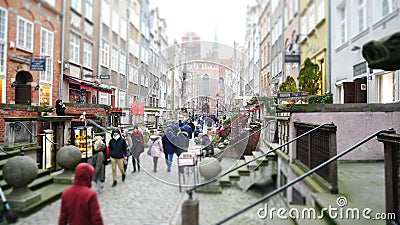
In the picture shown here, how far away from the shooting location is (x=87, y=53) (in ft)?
65.1

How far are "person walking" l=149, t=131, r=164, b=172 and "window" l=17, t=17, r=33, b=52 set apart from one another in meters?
11.8

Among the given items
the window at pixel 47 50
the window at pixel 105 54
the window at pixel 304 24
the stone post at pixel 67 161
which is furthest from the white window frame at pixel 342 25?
the window at pixel 105 54

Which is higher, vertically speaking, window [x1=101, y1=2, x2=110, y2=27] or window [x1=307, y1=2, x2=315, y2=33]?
window [x1=101, y1=2, x2=110, y2=27]

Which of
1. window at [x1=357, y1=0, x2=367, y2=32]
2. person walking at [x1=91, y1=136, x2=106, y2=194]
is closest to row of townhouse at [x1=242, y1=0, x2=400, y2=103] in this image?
window at [x1=357, y1=0, x2=367, y2=32]

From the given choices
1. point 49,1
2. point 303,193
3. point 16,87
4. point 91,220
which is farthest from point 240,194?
point 49,1

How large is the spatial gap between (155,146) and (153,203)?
2.99 ft

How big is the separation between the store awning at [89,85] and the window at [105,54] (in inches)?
81.8

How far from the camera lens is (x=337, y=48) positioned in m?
12.2

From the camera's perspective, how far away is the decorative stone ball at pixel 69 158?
5992 mm

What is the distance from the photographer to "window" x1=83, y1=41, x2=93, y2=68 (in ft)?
63.9

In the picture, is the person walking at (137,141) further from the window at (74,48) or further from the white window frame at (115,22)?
the white window frame at (115,22)

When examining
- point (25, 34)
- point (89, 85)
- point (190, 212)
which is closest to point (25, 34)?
point (25, 34)

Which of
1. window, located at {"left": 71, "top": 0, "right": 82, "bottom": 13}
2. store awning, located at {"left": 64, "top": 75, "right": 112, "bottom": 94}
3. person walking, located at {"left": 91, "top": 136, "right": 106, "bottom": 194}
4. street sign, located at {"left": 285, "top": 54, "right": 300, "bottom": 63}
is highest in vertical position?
window, located at {"left": 71, "top": 0, "right": 82, "bottom": 13}

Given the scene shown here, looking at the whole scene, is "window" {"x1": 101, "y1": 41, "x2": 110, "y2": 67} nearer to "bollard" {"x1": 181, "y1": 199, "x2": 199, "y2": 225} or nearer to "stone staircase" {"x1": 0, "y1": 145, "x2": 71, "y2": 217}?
"stone staircase" {"x1": 0, "y1": 145, "x2": 71, "y2": 217}
